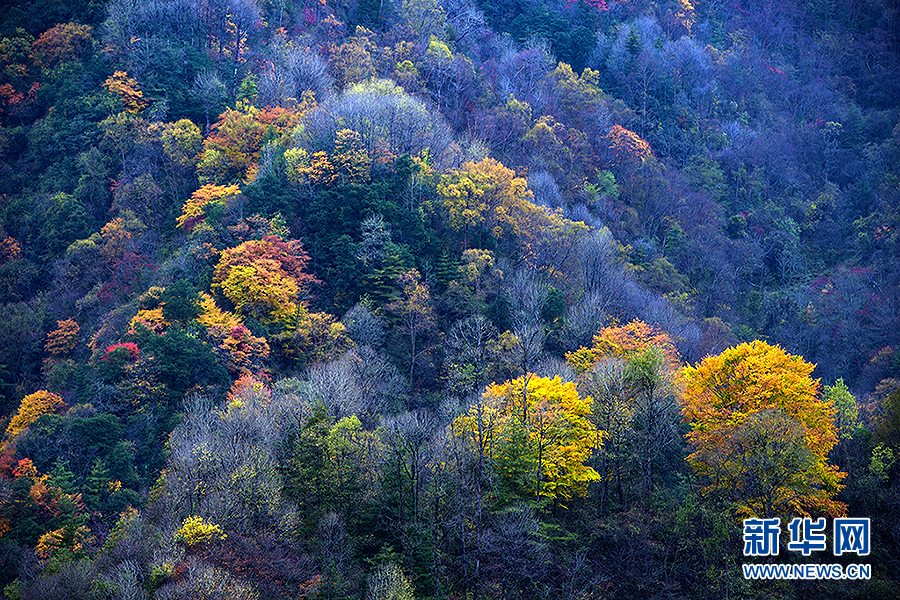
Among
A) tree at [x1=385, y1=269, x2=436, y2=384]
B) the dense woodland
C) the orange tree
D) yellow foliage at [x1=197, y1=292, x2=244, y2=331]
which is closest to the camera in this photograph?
the orange tree

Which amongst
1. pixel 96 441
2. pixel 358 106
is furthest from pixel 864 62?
pixel 96 441

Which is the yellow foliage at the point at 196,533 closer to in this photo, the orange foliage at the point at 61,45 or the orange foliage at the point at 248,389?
the orange foliage at the point at 248,389

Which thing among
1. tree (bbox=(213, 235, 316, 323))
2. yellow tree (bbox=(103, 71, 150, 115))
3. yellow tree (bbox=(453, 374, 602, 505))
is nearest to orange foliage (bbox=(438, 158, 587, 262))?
tree (bbox=(213, 235, 316, 323))

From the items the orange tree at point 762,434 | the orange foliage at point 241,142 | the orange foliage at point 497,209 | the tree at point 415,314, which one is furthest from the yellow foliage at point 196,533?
the orange foliage at point 241,142

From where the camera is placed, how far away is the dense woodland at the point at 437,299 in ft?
117

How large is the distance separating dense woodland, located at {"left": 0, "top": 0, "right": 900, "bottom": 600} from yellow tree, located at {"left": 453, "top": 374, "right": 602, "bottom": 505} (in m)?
0.17

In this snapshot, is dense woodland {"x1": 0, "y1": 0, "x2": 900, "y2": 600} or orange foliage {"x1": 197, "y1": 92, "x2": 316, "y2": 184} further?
orange foliage {"x1": 197, "y1": 92, "x2": 316, "y2": 184}

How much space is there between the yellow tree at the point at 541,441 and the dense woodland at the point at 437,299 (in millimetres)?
166

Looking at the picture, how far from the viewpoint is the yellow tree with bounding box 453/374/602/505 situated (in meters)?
38.6

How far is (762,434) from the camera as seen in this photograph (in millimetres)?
35250

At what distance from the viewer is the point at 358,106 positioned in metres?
64.4

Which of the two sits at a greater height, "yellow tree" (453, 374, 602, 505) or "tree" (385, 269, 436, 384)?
"tree" (385, 269, 436, 384)

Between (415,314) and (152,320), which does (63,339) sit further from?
(415,314)

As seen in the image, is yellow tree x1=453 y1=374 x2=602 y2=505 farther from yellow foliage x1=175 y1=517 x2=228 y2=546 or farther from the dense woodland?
yellow foliage x1=175 y1=517 x2=228 y2=546
